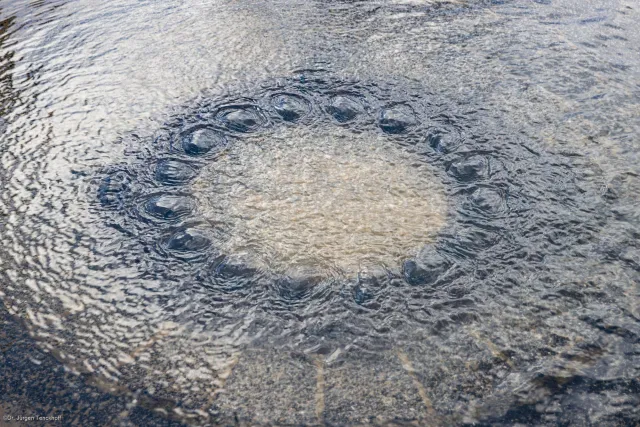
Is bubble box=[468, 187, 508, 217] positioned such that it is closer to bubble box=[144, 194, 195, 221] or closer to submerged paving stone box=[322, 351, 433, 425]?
submerged paving stone box=[322, 351, 433, 425]

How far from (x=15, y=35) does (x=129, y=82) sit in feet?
3.41

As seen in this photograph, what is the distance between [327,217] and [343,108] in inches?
26.5

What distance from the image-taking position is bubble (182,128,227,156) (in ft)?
7.99

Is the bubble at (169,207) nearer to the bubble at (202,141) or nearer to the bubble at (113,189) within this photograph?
the bubble at (113,189)

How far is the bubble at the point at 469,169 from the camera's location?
7.38 feet

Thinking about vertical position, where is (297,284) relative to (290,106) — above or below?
below

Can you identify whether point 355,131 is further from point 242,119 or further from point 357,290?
point 357,290

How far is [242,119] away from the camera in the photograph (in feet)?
8.43

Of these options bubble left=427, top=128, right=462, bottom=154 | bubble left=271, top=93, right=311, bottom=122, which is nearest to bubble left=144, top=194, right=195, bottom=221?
bubble left=271, top=93, right=311, bottom=122

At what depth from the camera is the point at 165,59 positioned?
299 centimetres

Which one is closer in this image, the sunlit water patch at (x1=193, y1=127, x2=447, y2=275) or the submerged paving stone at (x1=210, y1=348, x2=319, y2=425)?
the submerged paving stone at (x1=210, y1=348, x2=319, y2=425)

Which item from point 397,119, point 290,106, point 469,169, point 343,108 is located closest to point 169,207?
point 290,106

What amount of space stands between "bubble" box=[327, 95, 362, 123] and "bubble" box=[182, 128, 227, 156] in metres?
A: 0.50

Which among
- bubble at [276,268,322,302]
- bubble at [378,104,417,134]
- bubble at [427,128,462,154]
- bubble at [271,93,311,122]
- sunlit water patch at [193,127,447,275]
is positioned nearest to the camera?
bubble at [276,268,322,302]
